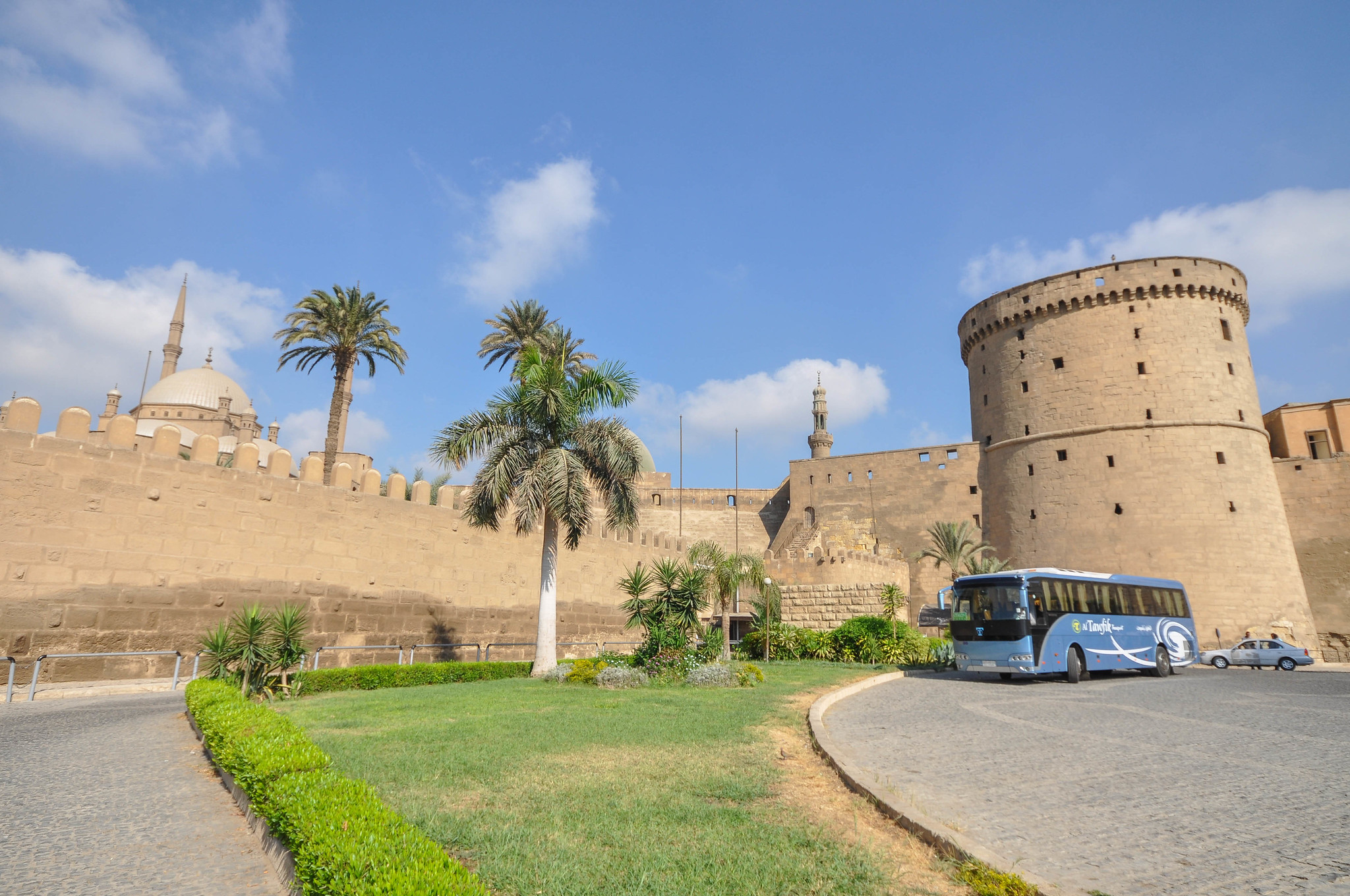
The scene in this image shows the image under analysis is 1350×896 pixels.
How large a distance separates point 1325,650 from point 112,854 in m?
46.1

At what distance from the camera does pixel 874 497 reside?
4466 centimetres

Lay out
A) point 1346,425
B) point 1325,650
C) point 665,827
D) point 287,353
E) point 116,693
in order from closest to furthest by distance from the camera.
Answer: point 665,827
point 116,693
point 287,353
point 1325,650
point 1346,425

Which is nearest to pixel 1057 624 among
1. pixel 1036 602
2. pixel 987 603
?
pixel 1036 602

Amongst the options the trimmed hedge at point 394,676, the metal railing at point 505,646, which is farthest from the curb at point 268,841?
the metal railing at point 505,646

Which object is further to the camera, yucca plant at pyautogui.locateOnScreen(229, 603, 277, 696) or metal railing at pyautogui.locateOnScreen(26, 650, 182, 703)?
yucca plant at pyautogui.locateOnScreen(229, 603, 277, 696)

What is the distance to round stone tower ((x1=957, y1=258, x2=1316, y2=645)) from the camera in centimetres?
3256

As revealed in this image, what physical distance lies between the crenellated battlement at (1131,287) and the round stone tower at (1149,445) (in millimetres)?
70

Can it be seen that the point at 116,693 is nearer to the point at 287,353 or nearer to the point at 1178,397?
the point at 287,353

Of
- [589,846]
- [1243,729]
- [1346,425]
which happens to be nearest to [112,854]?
[589,846]

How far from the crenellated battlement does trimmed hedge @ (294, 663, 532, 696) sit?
33.9m

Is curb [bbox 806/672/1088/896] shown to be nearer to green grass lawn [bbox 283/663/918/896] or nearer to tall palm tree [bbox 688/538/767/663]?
green grass lawn [bbox 283/663/918/896]

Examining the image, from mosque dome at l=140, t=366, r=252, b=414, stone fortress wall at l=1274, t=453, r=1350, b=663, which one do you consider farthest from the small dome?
stone fortress wall at l=1274, t=453, r=1350, b=663

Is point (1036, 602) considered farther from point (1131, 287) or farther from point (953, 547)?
point (1131, 287)

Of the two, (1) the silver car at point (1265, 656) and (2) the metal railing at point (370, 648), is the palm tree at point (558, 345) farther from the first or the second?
(1) the silver car at point (1265, 656)
